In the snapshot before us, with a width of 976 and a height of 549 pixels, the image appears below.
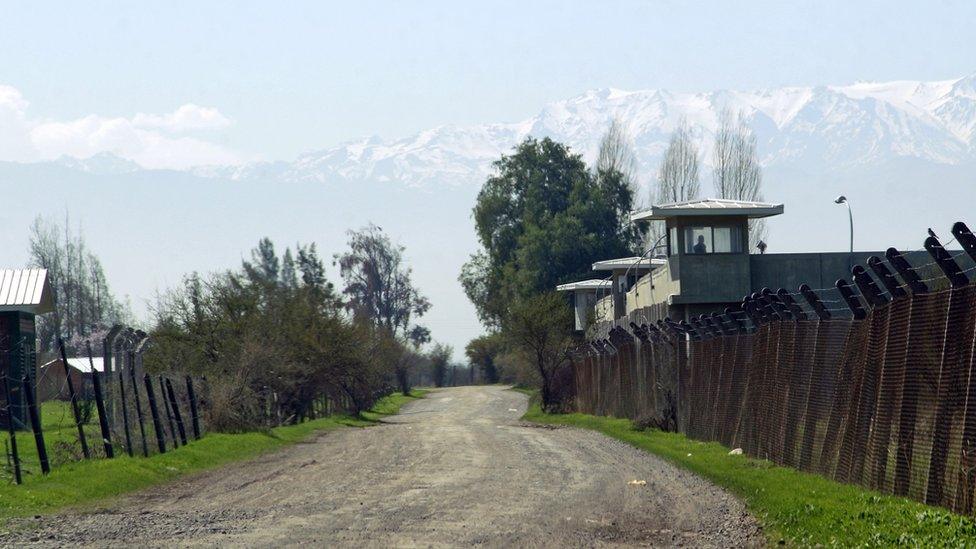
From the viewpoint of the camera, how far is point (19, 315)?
146 feet

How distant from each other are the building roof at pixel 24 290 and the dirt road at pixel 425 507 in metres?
21.5

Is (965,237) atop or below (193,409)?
atop

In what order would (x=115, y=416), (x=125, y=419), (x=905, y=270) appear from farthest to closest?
(x=115, y=416), (x=125, y=419), (x=905, y=270)

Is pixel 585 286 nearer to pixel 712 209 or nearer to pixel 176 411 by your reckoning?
pixel 712 209

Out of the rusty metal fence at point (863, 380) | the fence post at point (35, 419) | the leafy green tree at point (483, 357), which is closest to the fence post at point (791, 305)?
the rusty metal fence at point (863, 380)

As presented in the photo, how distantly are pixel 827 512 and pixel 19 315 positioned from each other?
1437 inches

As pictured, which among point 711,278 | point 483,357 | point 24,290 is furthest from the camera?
point 483,357

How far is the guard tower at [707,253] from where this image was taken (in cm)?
4100

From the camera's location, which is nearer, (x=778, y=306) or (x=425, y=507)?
(x=425, y=507)

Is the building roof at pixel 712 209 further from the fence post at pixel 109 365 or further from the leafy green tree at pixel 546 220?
the leafy green tree at pixel 546 220

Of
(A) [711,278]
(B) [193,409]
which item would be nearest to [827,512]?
(B) [193,409]

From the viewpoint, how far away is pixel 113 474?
2048cm

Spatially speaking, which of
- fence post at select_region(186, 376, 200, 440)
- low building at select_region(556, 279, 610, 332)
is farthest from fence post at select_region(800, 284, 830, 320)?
low building at select_region(556, 279, 610, 332)

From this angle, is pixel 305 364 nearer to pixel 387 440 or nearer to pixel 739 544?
pixel 387 440
